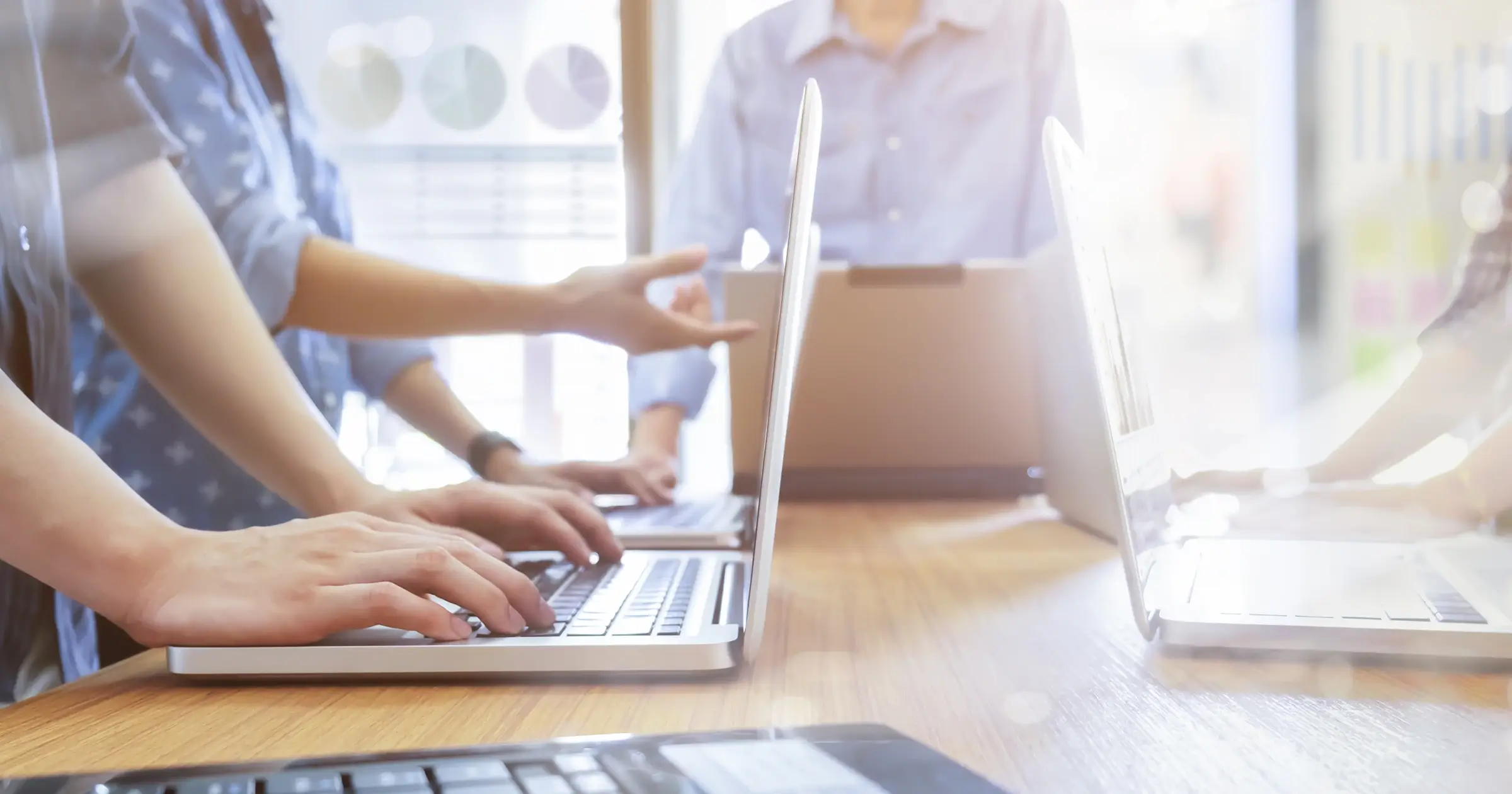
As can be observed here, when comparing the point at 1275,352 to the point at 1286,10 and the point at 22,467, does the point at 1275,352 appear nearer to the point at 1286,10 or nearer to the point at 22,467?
the point at 1286,10

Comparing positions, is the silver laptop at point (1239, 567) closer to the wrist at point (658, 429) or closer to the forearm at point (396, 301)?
the forearm at point (396, 301)

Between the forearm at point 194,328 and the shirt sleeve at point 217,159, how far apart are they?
0.17 metres

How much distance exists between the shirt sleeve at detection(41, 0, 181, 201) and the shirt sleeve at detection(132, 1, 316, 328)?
199 mm

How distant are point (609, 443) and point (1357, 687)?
2.90m

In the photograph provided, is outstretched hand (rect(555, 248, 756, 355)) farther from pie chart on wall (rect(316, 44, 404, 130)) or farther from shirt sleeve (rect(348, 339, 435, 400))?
pie chart on wall (rect(316, 44, 404, 130))

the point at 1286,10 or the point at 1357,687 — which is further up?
the point at 1286,10

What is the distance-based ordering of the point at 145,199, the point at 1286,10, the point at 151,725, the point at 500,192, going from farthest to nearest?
the point at 500,192, the point at 1286,10, the point at 145,199, the point at 151,725

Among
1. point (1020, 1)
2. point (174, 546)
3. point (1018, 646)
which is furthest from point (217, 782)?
point (1020, 1)

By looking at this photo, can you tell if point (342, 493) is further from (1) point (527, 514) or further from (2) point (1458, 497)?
(2) point (1458, 497)

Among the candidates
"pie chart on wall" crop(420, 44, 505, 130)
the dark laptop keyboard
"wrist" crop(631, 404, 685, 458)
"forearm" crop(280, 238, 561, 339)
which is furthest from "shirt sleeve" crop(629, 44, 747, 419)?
the dark laptop keyboard

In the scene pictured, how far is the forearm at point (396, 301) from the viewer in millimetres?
1058

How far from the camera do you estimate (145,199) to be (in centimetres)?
79

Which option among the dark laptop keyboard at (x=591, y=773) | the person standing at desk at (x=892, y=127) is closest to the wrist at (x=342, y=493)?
the dark laptop keyboard at (x=591, y=773)

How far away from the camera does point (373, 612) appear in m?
0.47
